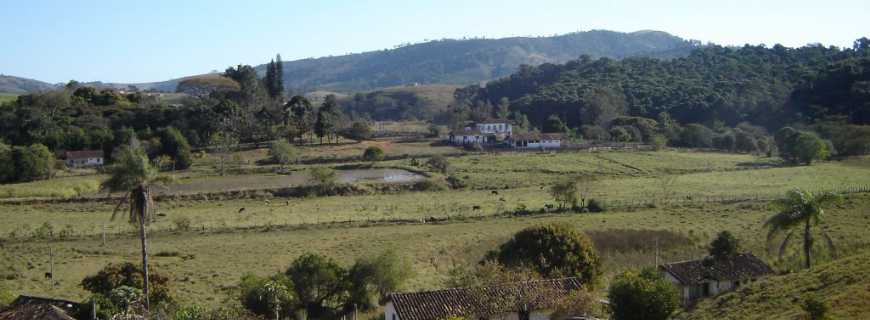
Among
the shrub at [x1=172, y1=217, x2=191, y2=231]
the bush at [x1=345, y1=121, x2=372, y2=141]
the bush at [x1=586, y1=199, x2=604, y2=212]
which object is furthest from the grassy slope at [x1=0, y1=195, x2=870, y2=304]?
the bush at [x1=345, y1=121, x2=372, y2=141]

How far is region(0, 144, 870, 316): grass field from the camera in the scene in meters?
33.3

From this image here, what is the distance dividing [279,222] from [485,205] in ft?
46.9

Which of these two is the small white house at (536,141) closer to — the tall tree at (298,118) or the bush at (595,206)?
the tall tree at (298,118)

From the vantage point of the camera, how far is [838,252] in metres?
32.3

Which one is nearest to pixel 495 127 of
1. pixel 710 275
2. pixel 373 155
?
pixel 373 155

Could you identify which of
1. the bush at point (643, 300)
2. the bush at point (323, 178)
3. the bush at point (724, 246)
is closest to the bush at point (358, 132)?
the bush at point (323, 178)

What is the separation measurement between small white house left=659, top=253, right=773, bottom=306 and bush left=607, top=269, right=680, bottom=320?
4.08 meters

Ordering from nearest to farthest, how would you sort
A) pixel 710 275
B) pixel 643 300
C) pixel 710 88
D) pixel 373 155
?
pixel 643 300 → pixel 710 275 → pixel 373 155 → pixel 710 88

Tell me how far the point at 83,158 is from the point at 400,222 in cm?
4747

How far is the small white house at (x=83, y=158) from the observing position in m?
75.2

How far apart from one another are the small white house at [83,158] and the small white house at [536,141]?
4708cm

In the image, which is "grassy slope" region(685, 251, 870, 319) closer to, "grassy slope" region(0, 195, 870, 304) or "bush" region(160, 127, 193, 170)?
"grassy slope" region(0, 195, 870, 304)

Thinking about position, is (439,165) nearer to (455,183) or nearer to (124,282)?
(455,183)

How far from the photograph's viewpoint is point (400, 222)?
43.9 meters
